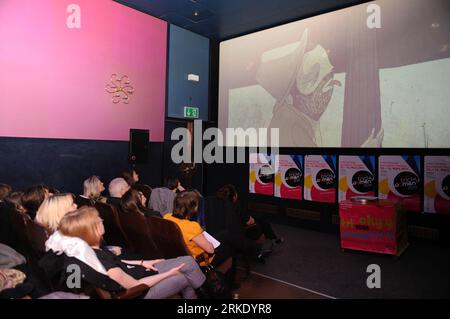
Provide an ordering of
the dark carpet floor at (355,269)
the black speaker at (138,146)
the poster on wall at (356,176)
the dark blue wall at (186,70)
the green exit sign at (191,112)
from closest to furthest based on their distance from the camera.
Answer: the dark carpet floor at (355,269) < the poster on wall at (356,176) < the black speaker at (138,146) < the dark blue wall at (186,70) < the green exit sign at (191,112)

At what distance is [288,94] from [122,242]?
393 centimetres

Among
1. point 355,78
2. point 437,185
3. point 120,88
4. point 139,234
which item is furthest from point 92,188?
point 437,185

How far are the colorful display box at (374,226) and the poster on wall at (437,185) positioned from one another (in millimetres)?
508

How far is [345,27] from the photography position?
5.11 m

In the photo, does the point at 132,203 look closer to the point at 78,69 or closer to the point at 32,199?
the point at 32,199

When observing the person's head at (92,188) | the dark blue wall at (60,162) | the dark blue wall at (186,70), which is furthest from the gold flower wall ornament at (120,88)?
the person's head at (92,188)

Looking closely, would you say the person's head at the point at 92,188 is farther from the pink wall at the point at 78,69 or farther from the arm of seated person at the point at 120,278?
the arm of seated person at the point at 120,278

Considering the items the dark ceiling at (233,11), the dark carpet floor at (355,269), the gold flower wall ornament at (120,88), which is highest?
the dark ceiling at (233,11)

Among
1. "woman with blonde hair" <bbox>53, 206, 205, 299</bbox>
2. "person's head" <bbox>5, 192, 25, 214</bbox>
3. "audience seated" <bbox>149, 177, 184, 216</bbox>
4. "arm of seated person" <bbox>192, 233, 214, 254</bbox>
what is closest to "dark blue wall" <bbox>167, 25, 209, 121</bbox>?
"audience seated" <bbox>149, 177, 184, 216</bbox>

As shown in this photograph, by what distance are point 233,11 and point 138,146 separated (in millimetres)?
3029

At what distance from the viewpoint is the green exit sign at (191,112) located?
6574mm

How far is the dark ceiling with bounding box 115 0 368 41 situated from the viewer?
5277 mm

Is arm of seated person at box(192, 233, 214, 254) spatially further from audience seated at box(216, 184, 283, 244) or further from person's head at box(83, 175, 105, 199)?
person's head at box(83, 175, 105, 199)
